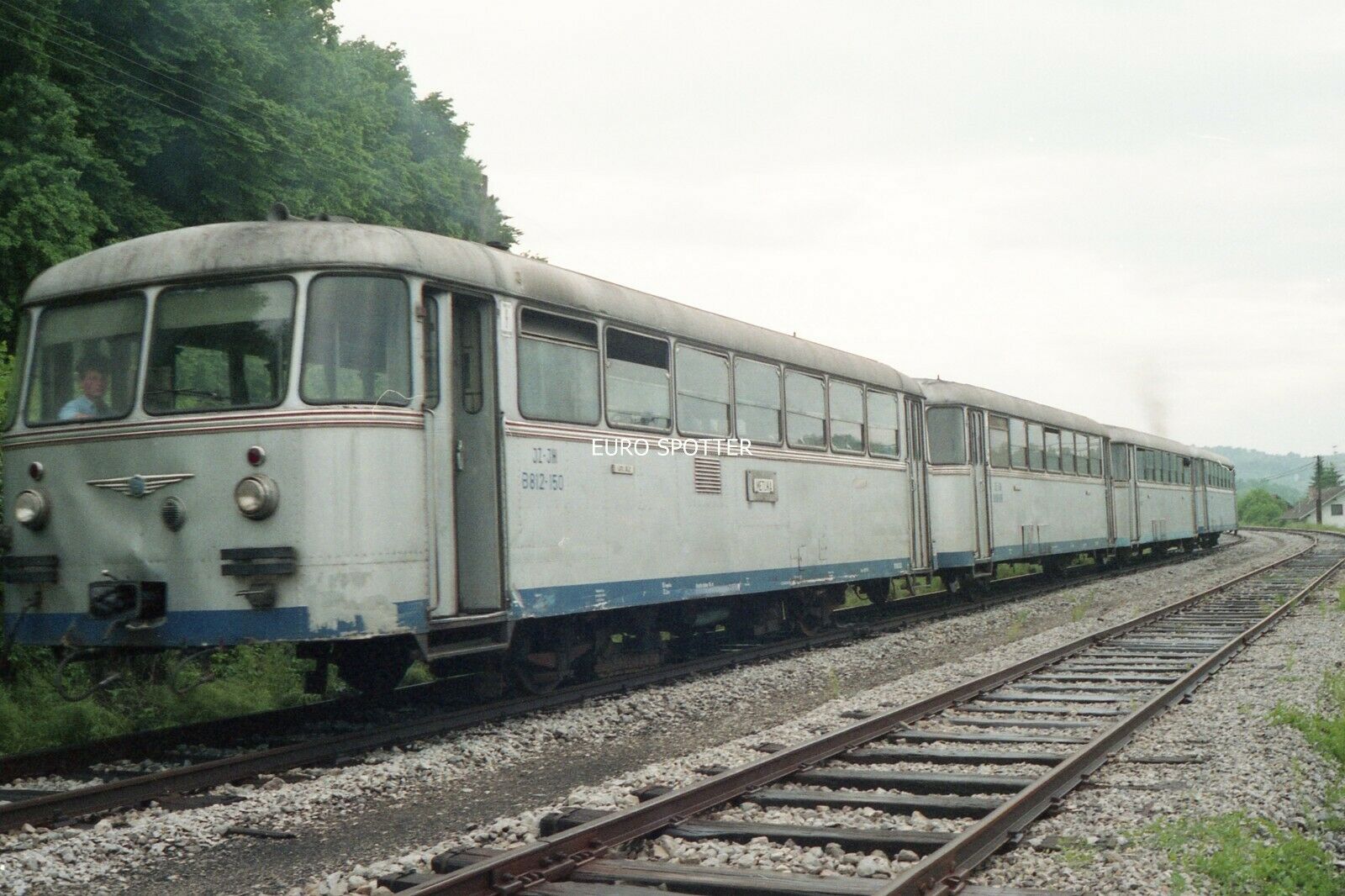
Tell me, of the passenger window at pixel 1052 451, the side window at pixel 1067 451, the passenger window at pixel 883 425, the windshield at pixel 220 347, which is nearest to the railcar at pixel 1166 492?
the side window at pixel 1067 451

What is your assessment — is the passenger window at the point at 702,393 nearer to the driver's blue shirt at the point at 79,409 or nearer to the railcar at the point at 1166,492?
the driver's blue shirt at the point at 79,409

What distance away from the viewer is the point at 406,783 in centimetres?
705

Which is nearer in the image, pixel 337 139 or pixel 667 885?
pixel 667 885

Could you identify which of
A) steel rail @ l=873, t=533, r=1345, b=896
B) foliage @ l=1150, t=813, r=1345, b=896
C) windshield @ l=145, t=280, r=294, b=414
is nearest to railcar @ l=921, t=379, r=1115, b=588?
steel rail @ l=873, t=533, r=1345, b=896

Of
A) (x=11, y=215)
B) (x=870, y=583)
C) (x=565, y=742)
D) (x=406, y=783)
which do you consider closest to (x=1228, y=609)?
(x=870, y=583)

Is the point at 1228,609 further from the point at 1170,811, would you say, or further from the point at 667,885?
the point at 667,885

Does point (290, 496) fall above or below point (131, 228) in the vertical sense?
below

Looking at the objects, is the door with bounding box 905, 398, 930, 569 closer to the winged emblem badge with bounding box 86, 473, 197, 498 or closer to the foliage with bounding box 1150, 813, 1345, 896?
the winged emblem badge with bounding box 86, 473, 197, 498

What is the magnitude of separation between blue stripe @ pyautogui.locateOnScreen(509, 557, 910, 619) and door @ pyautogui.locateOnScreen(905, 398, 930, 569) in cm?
131

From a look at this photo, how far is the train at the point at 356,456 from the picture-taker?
7.60 meters

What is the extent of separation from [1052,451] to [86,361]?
58.6ft

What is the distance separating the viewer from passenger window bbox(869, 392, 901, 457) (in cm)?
1501

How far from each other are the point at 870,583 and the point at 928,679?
562 cm

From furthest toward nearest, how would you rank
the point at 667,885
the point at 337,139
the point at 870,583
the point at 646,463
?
the point at 337,139 < the point at 870,583 < the point at 646,463 < the point at 667,885
